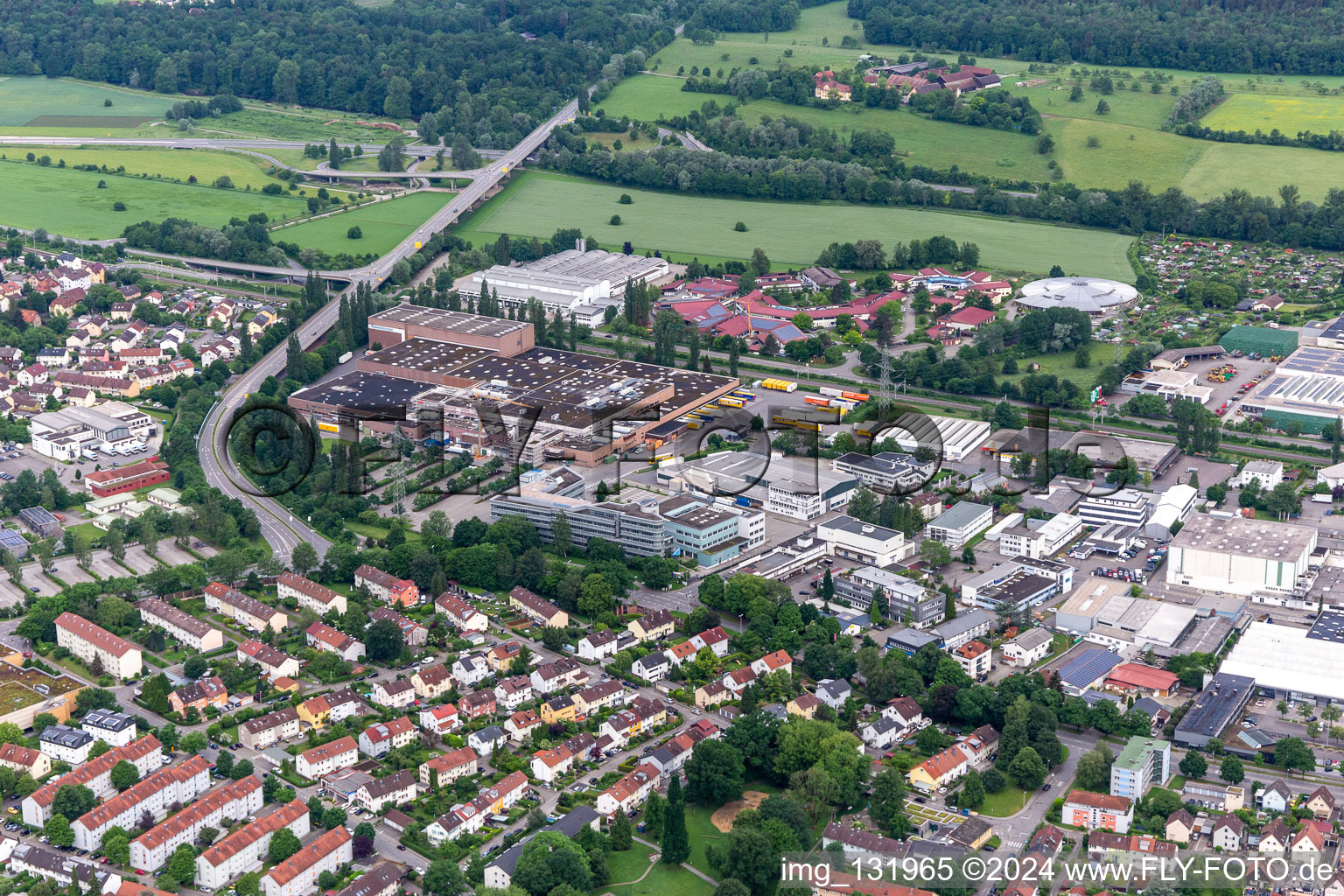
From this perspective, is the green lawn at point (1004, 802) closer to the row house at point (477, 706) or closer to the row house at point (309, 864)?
the row house at point (477, 706)

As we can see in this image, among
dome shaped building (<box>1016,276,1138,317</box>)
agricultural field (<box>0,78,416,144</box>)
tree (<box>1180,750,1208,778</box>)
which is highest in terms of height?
agricultural field (<box>0,78,416,144</box>)

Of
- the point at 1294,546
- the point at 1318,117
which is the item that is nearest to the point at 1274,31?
the point at 1318,117

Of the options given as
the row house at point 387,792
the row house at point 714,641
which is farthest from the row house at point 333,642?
the row house at point 714,641

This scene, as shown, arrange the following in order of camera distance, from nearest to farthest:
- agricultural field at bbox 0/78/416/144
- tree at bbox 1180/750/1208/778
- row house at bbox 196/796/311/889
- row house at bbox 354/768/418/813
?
row house at bbox 196/796/311/889 < row house at bbox 354/768/418/813 < tree at bbox 1180/750/1208/778 < agricultural field at bbox 0/78/416/144

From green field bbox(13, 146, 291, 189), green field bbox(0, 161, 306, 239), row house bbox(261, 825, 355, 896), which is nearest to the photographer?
row house bbox(261, 825, 355, 896)

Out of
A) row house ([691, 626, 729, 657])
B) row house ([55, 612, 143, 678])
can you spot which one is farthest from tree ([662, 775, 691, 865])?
row house ([55, 612, 143, 678])

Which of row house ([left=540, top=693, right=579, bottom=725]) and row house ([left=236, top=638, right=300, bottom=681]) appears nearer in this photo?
row house ([left=540, top=693, right=579, bottom=725])

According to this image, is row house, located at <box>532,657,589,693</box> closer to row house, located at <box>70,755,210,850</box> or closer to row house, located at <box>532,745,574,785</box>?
row house, located at <box>532,745,574,785</box>
